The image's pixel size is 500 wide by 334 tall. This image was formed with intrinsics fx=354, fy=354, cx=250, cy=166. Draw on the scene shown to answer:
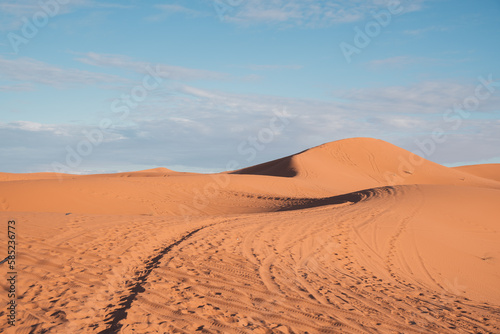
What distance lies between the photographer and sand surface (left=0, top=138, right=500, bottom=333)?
504 centimetres

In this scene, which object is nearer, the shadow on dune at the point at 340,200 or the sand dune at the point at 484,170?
the shadow on dune at the point at 340,200

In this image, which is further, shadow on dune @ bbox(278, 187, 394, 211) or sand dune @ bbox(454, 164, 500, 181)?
sand dune @ bbox(454, 164, 500, 181)

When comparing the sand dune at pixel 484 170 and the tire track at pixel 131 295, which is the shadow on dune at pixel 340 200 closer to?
the tire track at pixel 131 295

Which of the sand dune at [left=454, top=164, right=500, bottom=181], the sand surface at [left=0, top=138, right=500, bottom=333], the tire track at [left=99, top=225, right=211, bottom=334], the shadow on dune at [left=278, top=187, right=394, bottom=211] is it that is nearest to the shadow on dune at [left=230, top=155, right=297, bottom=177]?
the shadow on dune at [left=278, top=187, right=394, bottom=211]

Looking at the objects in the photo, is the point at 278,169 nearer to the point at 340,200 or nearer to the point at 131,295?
the point at 340,200

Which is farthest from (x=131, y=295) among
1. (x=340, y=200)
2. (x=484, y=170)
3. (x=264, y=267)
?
(x=484, y=170)

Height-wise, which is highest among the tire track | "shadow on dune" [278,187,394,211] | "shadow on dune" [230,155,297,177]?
"shadow on dune" [230,155,297,177]

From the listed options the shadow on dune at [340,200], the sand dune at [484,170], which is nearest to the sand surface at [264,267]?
the shadow on dune at [340,200]

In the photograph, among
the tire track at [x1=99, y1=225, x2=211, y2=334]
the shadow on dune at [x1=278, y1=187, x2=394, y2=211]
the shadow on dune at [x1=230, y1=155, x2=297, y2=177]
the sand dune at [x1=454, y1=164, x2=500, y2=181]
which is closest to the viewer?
the tire track at [x1=99, y1=225, x2=211, y2=334]

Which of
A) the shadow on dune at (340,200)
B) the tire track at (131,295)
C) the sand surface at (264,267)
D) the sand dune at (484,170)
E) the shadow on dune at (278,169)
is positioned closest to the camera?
the tire track at (131,295)

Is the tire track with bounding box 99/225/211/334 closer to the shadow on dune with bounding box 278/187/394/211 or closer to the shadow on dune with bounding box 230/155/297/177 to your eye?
the shadow on dune with bounding box 278/187/394/211

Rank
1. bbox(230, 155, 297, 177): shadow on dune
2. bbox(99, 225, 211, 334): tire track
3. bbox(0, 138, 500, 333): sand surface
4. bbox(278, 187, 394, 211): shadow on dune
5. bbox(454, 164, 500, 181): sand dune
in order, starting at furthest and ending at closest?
bbox(454, 164, 500, 181): sand dune
bbox(230, 155, 297, 177): shadow on dune
bbox(278, 187, 394, 211): shadow on dune
bbox(0, 138, 500, 333): sand surface
bbox(99, 225, 211, 334): tire track

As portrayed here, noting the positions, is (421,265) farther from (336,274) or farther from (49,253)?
(49,253)

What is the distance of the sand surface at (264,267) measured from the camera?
16.5 ft
